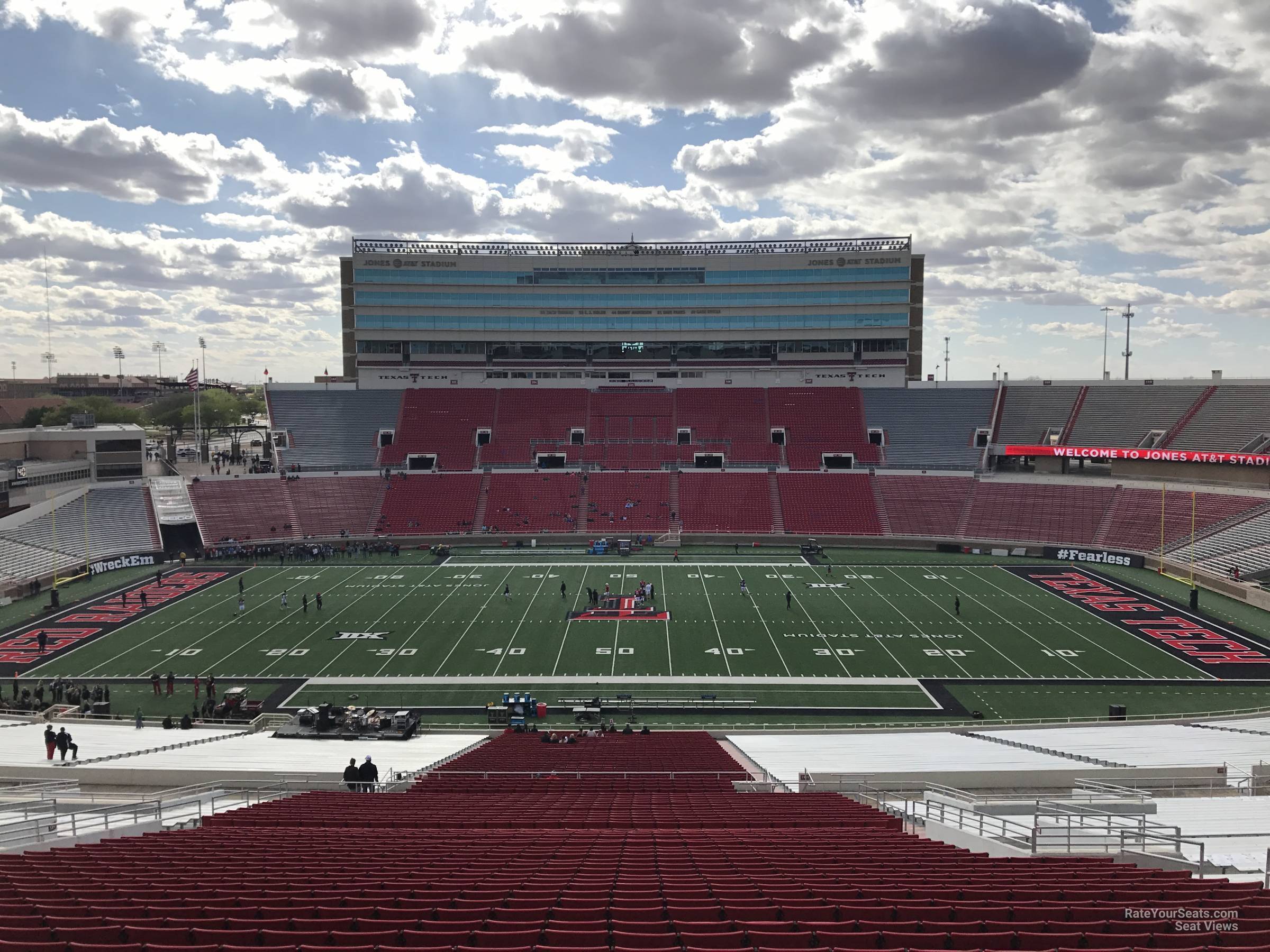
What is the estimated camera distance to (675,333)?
6869 cm

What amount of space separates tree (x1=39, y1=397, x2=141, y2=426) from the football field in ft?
177

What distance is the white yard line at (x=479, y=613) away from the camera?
94.3 ft

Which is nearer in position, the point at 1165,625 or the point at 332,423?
the point at 1165,625

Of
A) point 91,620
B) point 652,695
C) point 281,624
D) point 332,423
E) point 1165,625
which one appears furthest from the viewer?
point 332,423

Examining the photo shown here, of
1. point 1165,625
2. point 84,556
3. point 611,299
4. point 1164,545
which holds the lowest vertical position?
point 1165,625

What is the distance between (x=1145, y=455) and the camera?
51219 millimetres

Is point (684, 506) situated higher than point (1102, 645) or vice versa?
point (684, 506)

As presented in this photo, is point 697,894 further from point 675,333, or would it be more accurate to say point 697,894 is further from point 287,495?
point 675,333

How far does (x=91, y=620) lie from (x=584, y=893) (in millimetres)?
35300

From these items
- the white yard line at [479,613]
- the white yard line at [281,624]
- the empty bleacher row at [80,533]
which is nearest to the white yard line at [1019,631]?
the white yard line at [479,613]

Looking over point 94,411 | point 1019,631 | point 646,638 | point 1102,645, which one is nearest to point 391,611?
point 646,638

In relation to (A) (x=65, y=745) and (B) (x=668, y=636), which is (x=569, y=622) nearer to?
(B) (x=668, y=636)

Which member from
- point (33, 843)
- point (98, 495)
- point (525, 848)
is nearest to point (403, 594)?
point (98, 495)

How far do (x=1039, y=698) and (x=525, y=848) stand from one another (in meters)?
21.6
